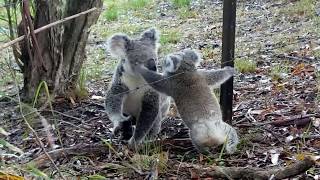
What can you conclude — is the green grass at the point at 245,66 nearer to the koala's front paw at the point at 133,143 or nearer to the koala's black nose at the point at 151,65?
the koala's black nose at the point at 151,65

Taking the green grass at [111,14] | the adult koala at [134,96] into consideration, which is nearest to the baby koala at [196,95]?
the adult koala at [134,96]

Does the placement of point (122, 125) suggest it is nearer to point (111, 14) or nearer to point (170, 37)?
point (170, 37)

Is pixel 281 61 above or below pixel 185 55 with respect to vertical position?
below

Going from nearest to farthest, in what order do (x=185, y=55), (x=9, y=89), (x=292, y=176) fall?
(x=292, y=176)
(x=185, y=55)
(x=9, y=89)

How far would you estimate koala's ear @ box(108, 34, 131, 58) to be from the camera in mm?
3670

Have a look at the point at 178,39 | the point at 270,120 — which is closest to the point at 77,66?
the point at 270,120

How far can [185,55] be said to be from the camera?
3.25m

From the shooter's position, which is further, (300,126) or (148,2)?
(148,2)

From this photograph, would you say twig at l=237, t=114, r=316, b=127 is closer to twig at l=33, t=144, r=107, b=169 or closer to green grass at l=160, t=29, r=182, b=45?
twig at l=33, t=144, r=107, b=169

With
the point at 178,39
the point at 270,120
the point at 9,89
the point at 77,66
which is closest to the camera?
the point at 270,120

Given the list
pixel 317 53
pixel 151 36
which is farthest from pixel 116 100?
pixel 317 53

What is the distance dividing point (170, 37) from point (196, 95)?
376cm

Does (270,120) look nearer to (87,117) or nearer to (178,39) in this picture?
(87,117)

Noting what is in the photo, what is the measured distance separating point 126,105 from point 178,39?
325 cm
